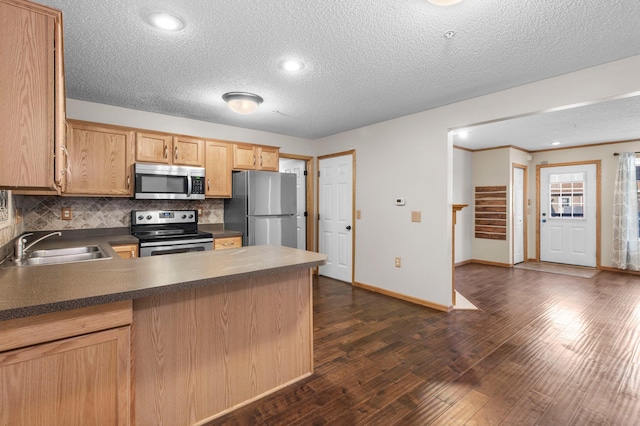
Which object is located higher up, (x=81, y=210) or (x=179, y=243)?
(x=81, y=210)

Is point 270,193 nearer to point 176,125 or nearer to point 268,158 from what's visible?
point 268,158

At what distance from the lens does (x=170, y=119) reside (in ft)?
12.9

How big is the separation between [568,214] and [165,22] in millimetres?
7581

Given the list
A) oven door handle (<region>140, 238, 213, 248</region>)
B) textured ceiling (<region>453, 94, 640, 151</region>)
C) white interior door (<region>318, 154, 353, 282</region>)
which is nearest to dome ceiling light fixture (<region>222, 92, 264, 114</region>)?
oven door handle (<region>140, 238, 213, 248</region>)

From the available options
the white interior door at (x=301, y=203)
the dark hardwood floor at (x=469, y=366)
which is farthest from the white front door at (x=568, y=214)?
the white interior door at (x=301, y=203)

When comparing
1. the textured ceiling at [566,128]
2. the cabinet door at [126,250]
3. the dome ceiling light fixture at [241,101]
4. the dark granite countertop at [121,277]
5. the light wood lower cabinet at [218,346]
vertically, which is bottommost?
the light wood lower cabinet at [218,346]

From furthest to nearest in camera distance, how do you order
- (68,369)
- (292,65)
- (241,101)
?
(241,101)
(292,65)
(68,369)

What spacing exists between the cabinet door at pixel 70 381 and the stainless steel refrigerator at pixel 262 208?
270 cm

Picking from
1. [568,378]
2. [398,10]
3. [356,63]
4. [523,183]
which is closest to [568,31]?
[398,10]

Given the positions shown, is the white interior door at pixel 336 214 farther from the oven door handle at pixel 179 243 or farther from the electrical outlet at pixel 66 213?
the electrical outlet at pixel 66 213

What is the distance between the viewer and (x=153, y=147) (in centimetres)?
364

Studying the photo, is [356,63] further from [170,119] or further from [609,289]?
[609,289]

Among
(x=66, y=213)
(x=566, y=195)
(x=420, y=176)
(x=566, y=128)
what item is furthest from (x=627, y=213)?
(x=66, y=213)

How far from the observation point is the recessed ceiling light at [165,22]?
6.16 ft
